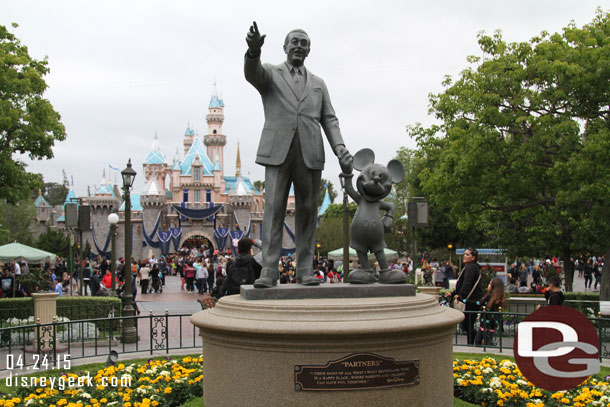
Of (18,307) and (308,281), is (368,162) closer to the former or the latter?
(308,281)

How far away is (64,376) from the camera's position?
7867 millimetres

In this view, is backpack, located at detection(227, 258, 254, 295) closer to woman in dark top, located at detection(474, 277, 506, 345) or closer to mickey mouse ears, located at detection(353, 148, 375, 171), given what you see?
mickey mouse ears, located at detection(353, 148, 375, 171)

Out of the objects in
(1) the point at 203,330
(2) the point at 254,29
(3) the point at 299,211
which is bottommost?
(1) the point at 203,330

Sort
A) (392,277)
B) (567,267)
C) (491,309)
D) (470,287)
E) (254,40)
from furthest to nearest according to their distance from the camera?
1. (567,267)
2. (491,309)
3. (470,287)
4. (392,277)
5. (254,40)

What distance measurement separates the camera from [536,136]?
53.4 ft

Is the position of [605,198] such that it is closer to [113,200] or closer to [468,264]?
[468,264]

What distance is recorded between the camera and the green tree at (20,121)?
18.3 metres

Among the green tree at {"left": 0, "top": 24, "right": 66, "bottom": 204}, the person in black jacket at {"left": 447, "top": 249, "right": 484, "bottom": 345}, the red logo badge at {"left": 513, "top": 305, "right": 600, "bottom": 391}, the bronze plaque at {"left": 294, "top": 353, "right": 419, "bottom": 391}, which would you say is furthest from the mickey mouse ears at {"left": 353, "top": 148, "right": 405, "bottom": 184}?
the green tree at {"left": 0, "top": 24, "right": 66, "bottom": 204}

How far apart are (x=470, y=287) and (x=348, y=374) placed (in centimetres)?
660

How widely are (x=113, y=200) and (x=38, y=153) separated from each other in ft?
213

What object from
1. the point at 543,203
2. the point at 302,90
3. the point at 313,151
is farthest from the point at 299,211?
the point at 543,203

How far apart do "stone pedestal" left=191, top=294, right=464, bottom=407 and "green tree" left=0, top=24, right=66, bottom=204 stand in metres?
15.0

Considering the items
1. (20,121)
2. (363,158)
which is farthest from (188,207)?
(363,158)

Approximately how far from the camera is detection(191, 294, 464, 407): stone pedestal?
516cm
